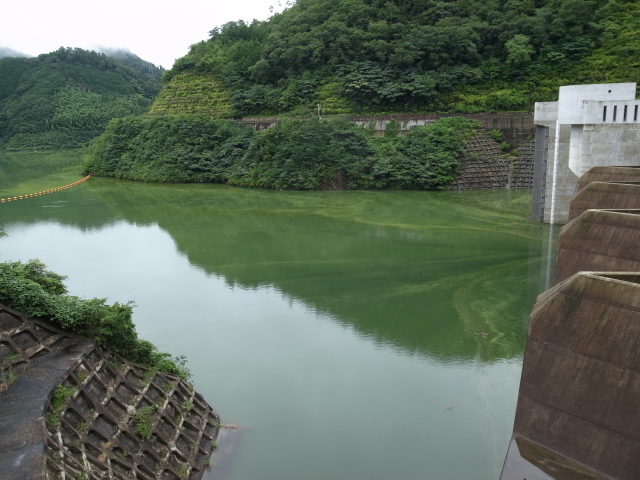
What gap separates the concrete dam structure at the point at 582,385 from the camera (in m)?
3.78

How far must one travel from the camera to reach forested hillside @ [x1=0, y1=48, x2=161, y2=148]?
44.1 m

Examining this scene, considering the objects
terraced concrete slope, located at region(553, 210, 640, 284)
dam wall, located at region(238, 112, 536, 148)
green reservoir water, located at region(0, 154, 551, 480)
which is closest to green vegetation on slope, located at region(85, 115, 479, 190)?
dam wall, located at region(238, 112, 536, 148)

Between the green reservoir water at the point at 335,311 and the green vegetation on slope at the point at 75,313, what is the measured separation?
120cm

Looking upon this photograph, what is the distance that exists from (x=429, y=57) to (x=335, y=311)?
1794cm

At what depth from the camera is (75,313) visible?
17.0 feet

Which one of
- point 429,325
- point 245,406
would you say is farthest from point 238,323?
point 429,325

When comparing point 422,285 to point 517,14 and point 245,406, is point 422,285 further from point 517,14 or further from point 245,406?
point 517,14

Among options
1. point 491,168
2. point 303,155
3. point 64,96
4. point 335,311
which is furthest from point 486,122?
point 64,96

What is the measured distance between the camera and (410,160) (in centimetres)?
1998

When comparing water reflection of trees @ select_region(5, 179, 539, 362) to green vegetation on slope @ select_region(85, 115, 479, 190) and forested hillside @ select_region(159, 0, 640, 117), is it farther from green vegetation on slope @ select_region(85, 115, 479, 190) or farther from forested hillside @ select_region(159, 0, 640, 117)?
forested hillside @ select_region(159, 0, 640, 117)

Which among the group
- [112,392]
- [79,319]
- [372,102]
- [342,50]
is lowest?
[112,392]

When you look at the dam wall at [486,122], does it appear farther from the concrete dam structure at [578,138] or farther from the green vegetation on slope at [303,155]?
the concrete dam structure at [578,138]

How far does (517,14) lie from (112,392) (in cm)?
2445

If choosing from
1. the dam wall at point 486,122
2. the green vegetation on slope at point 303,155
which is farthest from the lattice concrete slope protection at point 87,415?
the dam wall at point 486,122
